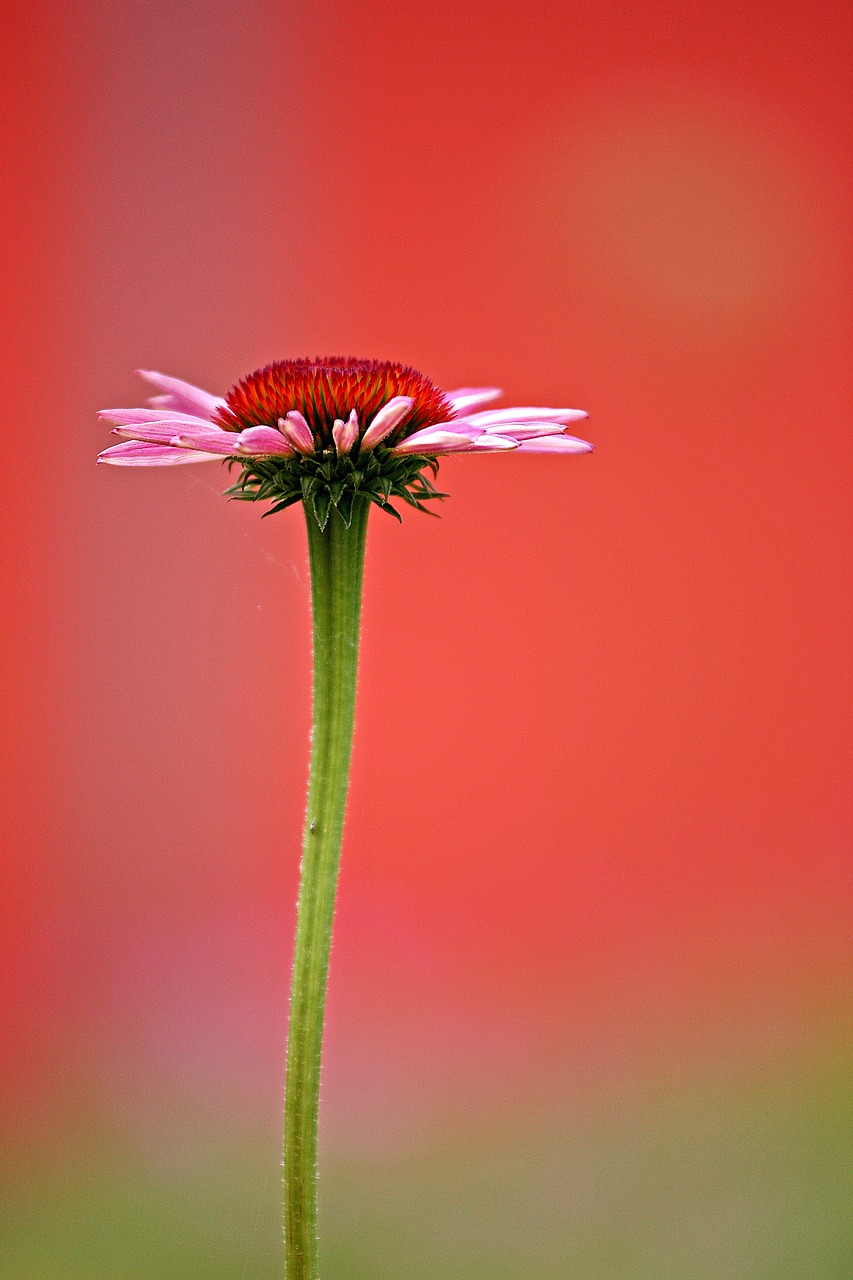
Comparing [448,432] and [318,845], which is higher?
[448,432]

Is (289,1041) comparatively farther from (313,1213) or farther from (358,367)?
(358,367)

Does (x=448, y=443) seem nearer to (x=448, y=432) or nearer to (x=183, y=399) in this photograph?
(x=448, y=432)

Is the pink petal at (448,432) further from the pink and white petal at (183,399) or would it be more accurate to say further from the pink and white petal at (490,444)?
the pink and white petal at (183,399)

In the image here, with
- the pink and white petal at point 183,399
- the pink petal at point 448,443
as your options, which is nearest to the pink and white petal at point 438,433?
the pink petal at point 448,443

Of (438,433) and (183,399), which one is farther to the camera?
(183,399)

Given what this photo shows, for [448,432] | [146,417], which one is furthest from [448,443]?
[146,417]

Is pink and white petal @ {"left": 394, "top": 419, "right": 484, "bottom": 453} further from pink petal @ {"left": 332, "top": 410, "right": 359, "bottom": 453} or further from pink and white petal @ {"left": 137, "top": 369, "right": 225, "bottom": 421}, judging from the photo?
pink and white petal @ {"left": 137, "top": 369, "right": 225, "bottom": 421}

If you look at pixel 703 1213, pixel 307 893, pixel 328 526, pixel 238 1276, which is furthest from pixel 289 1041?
pixel 703 1213
